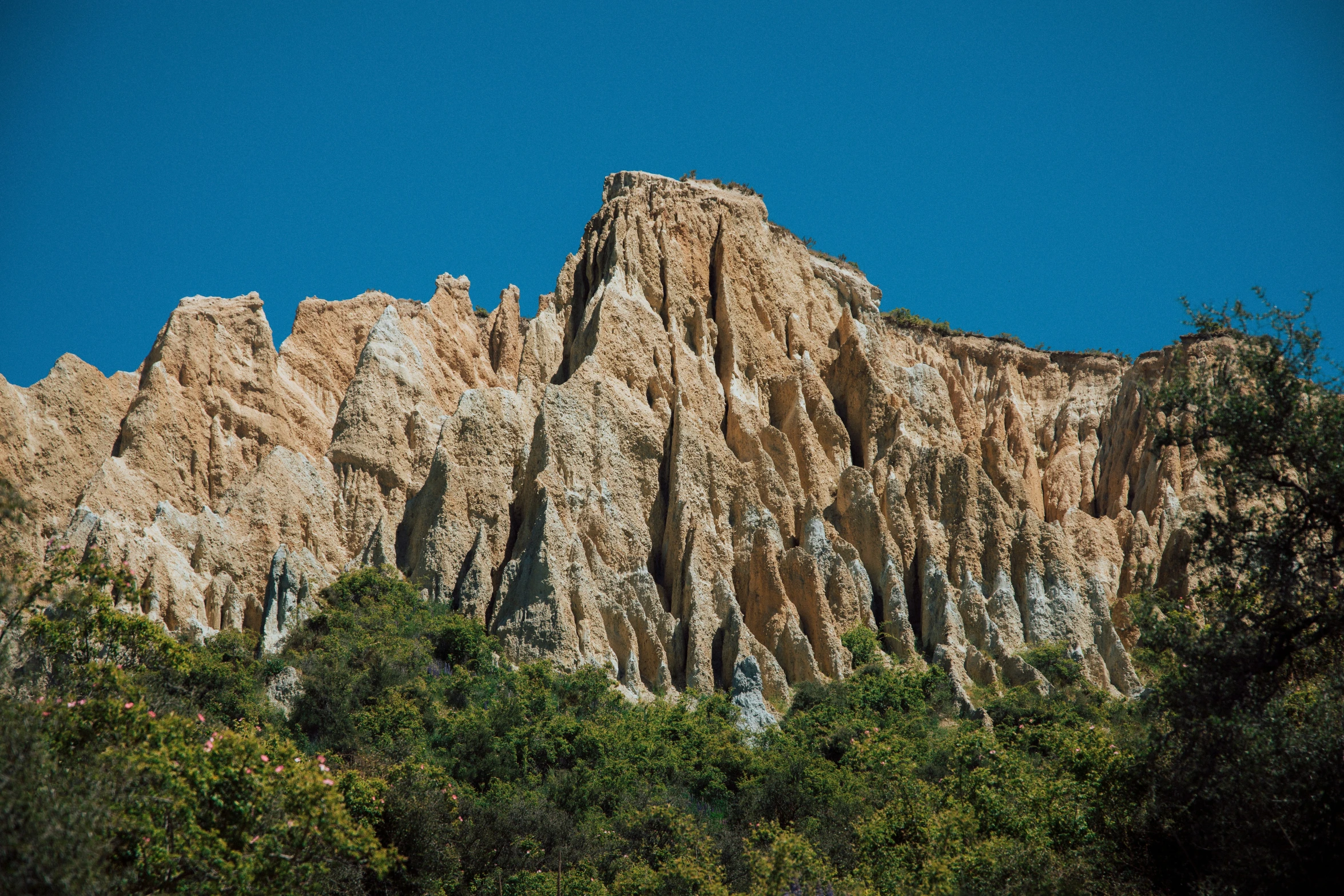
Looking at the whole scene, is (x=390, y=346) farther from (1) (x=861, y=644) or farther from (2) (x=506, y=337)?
(1) (x=861, y=644)

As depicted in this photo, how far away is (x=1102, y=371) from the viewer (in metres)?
54.2

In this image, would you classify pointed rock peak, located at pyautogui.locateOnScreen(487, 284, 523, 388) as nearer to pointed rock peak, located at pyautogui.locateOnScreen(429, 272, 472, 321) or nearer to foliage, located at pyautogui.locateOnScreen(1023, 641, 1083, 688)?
pointed rock peak, located at pyautogui.locateOnScreen(429, 272, 472, 321)

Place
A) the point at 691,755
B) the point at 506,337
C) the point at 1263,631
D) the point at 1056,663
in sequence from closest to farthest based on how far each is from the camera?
1. the point at 1263,631
2. the point at 691,755
3. the point at 1056,663
4. the point at 506,337

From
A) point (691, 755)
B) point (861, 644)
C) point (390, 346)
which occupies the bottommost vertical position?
point (691, 755)

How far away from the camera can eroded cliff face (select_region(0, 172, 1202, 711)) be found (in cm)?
3450

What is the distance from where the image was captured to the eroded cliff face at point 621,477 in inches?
1358

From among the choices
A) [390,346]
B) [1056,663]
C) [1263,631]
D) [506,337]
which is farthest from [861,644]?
[1263,631]

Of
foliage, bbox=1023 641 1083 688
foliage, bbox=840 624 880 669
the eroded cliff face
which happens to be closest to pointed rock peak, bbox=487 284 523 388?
the eroded cliff face

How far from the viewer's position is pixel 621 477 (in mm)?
37562

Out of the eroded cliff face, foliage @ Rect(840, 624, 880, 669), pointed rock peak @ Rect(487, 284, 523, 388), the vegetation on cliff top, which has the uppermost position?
pointed rock peak @ Rect(487, 284, 523, 388)

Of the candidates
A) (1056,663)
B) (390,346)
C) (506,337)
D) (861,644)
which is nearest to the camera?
(861,644)

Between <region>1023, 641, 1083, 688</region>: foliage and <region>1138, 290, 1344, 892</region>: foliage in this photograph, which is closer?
<region>1138, 290, 1344, 892</region>: foliage

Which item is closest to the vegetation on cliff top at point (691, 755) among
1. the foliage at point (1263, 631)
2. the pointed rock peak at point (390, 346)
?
the foliage at point (1263, 631)

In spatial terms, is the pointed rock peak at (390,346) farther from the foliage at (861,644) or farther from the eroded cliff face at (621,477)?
the foliage at (861,644)
